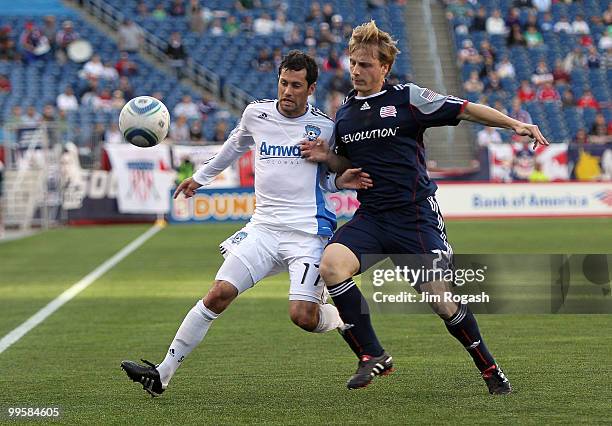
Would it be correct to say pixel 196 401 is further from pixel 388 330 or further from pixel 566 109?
pixel 566 109

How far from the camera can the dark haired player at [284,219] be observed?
762 centimetres

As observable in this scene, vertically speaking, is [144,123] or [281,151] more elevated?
[144,123]

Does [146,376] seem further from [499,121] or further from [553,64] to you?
[553,64]

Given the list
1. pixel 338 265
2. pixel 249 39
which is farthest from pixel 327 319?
pixel 249 39

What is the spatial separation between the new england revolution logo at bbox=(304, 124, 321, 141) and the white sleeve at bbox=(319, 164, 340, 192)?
200 millimetres

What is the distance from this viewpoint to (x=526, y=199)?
28.2 metres

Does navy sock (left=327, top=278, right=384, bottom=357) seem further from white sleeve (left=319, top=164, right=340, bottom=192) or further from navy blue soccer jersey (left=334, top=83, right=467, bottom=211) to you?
white sleeve (left=319, top=164, right=340, bottom=192)

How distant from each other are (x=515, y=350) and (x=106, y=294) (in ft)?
21.0

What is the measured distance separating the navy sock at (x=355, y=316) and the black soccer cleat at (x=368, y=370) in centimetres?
5

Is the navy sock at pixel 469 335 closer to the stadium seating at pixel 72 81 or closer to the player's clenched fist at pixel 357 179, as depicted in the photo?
the player's clenched fist at pixel 357 179

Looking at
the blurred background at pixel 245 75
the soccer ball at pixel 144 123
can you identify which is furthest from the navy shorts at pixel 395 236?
the blurred background at pixel 245 75

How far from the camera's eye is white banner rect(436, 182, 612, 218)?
28.1 m

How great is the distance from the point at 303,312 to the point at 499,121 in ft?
5.59

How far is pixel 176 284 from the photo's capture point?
15336 millimetres
